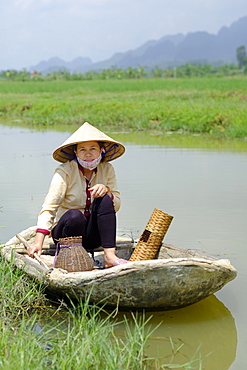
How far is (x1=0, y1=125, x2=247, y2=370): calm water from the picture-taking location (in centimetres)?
343

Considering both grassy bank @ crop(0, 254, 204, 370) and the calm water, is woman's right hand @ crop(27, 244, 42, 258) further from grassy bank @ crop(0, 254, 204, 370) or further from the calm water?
the calm water

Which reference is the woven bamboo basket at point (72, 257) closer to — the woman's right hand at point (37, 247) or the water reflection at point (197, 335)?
the woman's right hand at point (37, 247)

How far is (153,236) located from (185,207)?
7.62 feet

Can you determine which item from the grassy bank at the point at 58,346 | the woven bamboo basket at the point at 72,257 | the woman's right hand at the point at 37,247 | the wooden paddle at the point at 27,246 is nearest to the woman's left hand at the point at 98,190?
the woven bamboo basket at the point at 72,257

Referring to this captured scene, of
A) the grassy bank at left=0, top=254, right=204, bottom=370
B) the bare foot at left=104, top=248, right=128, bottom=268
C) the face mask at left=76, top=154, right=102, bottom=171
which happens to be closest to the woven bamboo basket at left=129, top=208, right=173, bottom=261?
the bare foot at left=104, top=248, right=128, bottom=268

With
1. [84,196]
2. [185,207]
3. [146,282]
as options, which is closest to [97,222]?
[84,196]

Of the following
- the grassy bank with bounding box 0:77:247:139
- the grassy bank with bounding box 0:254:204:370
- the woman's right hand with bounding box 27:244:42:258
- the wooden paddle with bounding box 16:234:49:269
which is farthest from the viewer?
the grassy bank with bounding box 0:77:247:139

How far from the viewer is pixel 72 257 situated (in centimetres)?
390

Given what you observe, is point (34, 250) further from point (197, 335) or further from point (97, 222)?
point (197, 335)

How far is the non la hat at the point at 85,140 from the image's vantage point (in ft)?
13.3

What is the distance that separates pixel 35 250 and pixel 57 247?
17 cm

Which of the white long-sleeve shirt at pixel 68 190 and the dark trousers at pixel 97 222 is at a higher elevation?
the white long-sleeve shirt at pixel 68 190

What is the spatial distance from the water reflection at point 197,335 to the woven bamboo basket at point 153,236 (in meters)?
0.50

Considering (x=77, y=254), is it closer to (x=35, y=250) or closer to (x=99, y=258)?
(x=35, y=250)
